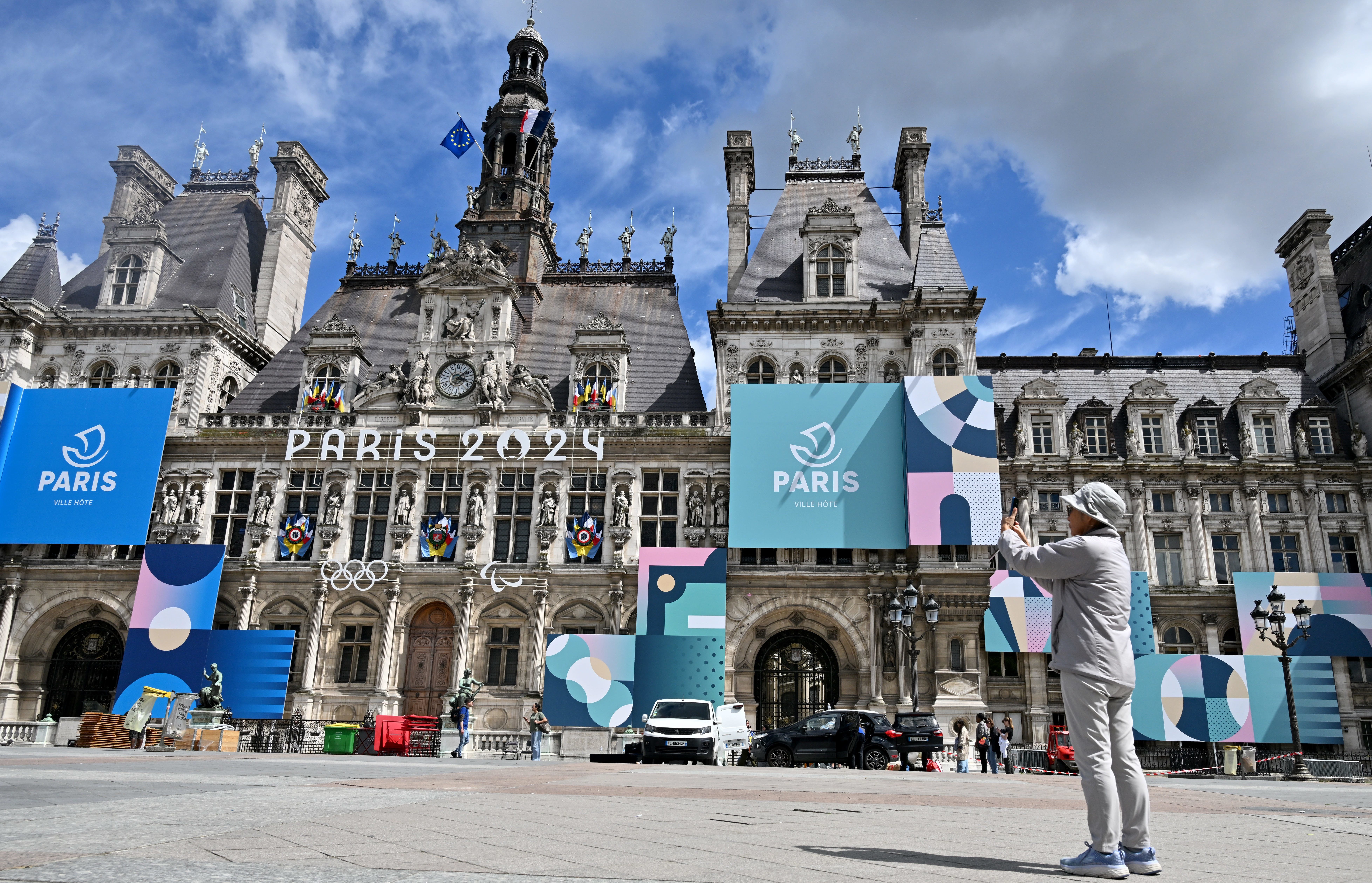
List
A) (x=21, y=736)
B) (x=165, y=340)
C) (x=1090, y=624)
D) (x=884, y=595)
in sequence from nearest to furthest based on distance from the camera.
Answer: (x=1090, y=624) < (x=21, y=736) < (x=884, y=595) < (x=165, y=340)

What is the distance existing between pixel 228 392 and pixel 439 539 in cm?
1293

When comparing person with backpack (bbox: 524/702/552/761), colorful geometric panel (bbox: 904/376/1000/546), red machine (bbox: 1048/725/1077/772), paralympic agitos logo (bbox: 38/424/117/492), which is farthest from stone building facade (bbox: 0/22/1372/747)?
person with backpack (bbox: 524/702/552/761)

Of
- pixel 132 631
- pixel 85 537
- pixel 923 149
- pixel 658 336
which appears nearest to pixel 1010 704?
pixel 658 336

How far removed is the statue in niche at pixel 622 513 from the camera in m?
35.1

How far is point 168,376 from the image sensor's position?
3947cm

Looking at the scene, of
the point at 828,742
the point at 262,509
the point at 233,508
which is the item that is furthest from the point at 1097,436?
the point at 233,508

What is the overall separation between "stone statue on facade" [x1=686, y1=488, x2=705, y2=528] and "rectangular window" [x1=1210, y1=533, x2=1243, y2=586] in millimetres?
20035

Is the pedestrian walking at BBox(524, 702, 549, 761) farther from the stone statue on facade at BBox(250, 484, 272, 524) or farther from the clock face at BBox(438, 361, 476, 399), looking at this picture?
the stone statue on facade at BBox(250, 484, 272, 524)

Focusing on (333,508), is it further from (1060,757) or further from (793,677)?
(1060,757)

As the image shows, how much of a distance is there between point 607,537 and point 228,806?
2822cm

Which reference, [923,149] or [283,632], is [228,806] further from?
[923,149]

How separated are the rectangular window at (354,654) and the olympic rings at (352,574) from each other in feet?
4.88

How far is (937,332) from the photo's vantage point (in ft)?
119

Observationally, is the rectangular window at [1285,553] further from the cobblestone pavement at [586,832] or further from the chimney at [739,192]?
the cobblestone pavement at [586,832]
